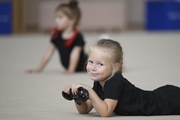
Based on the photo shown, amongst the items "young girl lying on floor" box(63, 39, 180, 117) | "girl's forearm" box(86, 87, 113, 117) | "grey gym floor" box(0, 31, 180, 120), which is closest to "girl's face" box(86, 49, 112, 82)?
"young girl lying on floor" box(63, 39, 180, 117)

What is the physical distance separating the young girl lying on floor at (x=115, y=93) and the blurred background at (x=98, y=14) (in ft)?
34.6

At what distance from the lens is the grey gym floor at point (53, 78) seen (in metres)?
3.19

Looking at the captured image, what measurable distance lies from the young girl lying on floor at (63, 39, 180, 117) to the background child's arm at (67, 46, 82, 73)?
8.63ft

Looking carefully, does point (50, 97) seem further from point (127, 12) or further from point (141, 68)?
point (127, 12)

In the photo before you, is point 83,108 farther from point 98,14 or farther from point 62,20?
point 98,14

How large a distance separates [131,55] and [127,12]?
32.5 ft

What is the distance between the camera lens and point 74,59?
5754mm

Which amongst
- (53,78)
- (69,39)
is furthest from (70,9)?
(53,78)

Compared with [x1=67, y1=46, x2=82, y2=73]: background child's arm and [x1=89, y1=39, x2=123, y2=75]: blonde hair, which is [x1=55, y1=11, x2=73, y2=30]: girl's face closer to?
[x1=67, y1=46, x2=82, y2=73]: background child's arm

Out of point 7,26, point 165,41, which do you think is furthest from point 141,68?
point 7,26

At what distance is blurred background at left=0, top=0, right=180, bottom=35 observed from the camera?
13.8 metres

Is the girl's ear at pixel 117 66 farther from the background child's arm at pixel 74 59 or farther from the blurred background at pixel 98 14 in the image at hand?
the blurred background at pixel 98 14

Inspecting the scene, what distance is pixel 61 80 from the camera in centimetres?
503

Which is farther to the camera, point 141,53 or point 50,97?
point 141,53
